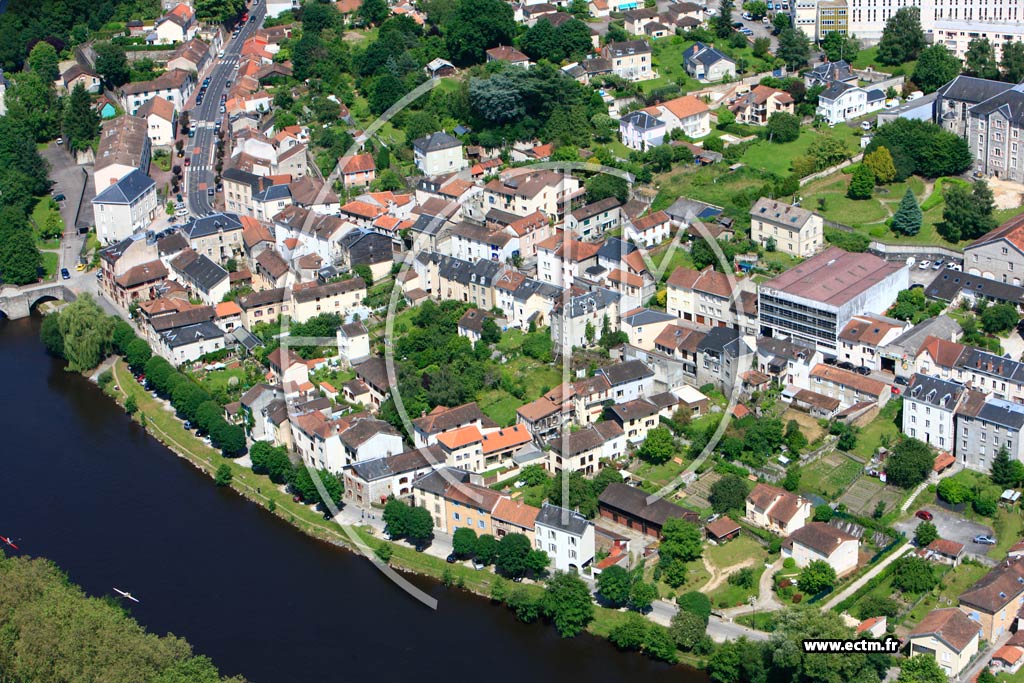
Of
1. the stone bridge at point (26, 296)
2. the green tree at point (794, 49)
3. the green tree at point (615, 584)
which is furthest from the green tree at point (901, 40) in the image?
the stone bridge at point (26, 296)

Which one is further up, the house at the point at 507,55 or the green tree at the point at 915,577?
the house at the point at 507,55

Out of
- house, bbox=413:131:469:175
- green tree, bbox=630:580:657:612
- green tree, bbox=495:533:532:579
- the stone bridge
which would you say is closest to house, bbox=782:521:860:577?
green tree, bbox=630:580:657:612

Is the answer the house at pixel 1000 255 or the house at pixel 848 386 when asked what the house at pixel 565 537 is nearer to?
the house at pixel 848 386

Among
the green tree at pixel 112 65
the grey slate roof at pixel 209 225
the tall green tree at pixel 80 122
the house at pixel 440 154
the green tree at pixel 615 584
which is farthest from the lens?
the green tree at pixel 112 65

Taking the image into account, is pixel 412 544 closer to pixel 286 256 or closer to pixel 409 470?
pixel 409 470

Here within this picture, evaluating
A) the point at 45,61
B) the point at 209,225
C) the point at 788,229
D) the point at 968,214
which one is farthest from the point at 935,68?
the point at 45,61

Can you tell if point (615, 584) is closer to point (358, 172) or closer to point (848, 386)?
point (848, 386)

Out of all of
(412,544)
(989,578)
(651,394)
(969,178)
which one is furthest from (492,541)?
(969,178)
